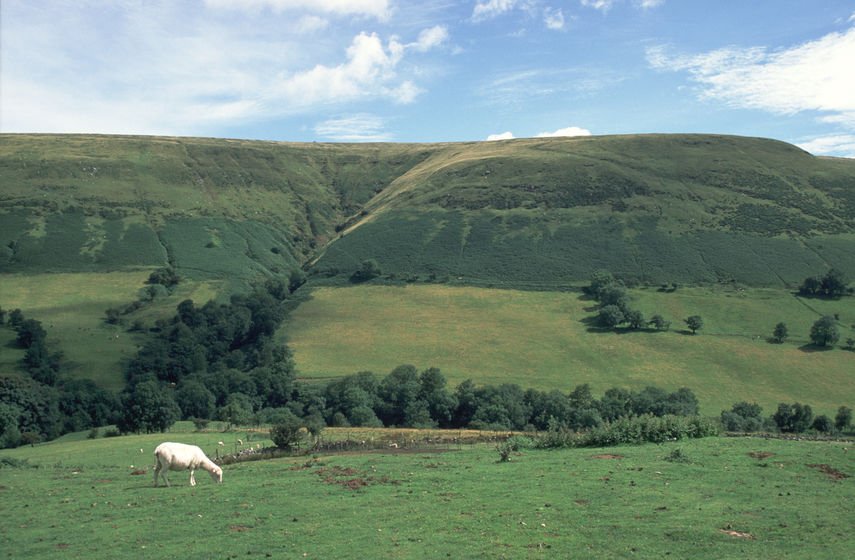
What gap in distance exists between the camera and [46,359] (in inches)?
4331

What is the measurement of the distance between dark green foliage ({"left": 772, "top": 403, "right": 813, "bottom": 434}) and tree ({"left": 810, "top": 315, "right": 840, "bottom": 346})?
35420mm

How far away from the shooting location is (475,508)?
2506 cm

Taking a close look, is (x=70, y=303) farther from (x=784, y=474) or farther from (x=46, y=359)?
(x=784, y=474)

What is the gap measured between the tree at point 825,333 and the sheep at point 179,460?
11328 centimetres

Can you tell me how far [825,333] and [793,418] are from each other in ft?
125

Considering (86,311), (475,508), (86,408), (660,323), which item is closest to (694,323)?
(660,323)

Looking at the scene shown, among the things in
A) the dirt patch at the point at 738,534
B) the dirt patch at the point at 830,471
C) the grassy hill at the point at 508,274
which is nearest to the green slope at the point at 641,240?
the grassy hill at the point at 508,274

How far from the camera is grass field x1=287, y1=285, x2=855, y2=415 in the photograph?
335 feet

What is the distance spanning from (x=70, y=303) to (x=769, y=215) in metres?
175

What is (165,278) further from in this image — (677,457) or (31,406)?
(677,457)

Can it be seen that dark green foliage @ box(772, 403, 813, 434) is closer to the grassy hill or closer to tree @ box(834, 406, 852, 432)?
tree @ box(834, 406, 852, 432)

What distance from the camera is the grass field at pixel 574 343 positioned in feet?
335

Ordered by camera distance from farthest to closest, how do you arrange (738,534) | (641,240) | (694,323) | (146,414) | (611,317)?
(641,240) < (611,317) < (694,323) < (146,414) < (738,534)

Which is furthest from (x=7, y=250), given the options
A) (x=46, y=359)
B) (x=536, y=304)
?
(x=536, y=304)
